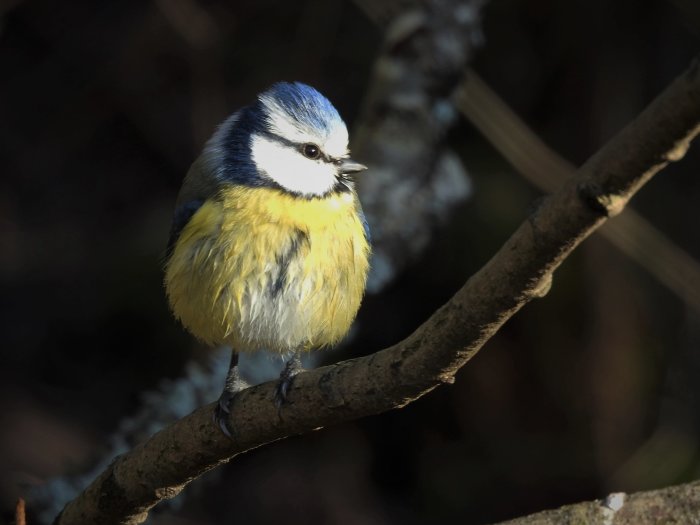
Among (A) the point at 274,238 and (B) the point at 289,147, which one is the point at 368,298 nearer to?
(B) the point at 289,147

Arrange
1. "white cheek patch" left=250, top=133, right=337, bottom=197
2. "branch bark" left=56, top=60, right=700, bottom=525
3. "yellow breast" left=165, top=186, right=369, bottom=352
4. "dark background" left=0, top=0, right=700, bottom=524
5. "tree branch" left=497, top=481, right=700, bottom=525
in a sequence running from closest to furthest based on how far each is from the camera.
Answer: "branch bark" left=56, top=60, right=700, bottom=525 < "tree branch" left=497, top=481, right=700, bottom=525 < "yellow breast" left=165, top=186, right=369, bottom=352 < "white cheek patch" left=250, top=133, right=337, bottom=197 < "dark background" left=0, top=0, right=700, bottom=524

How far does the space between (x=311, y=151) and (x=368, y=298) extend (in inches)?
Answer: 70.4

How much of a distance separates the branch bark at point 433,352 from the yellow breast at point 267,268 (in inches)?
10.3

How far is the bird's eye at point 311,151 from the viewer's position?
261 cm

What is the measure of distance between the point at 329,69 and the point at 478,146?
2.50 feet

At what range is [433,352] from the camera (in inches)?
66.5

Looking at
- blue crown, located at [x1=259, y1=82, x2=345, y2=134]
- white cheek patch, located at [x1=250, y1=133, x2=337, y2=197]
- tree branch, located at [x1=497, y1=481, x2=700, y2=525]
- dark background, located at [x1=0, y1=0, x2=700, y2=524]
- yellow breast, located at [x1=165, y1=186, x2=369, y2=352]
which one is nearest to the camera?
tree branch, located at [x1=497, y1=481, x2=700, y2=525]

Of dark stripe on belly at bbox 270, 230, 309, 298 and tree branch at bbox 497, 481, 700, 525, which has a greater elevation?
dark stripe on belly at bbox 270, 230, 309, 298

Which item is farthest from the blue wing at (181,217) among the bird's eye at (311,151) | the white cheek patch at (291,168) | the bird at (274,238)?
the bird's eye at (311,151)

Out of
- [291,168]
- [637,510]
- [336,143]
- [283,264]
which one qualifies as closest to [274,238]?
[283,264]

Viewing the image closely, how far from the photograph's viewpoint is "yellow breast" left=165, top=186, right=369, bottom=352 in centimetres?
237

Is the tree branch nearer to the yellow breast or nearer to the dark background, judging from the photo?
the yellow breast

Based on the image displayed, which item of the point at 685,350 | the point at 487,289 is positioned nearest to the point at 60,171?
the point at 685,350

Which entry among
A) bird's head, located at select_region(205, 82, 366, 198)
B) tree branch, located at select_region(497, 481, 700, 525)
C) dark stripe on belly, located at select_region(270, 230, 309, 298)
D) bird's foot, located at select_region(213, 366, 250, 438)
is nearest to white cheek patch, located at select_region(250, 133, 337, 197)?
bird's head, located at select_region(205, 82, 366, 198)
